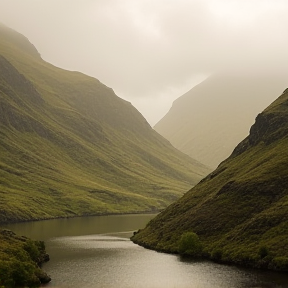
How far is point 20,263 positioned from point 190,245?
6353cm

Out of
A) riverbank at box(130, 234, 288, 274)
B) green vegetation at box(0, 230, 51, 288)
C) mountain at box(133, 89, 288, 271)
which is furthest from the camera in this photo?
mountain at box(133, 89, 288, 271)

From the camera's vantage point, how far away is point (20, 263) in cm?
11625

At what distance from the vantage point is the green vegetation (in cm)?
10875

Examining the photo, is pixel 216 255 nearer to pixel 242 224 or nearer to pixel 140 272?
pixel 242 224

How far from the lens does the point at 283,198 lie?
165 metres

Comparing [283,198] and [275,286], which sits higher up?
[283,198]

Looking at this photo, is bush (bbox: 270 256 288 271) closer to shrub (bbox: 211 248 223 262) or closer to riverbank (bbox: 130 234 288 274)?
riverbank (bbox: 130 234 288 274)

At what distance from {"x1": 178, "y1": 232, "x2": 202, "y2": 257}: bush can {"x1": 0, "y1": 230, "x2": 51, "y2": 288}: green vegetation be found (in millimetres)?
45857

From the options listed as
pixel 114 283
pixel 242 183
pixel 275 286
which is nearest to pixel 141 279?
pixel 114 283

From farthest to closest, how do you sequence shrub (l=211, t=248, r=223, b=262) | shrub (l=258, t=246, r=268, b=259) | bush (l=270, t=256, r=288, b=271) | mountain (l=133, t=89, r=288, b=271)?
shrub (l=211, t=248, r=223, b=262), mountain (l=133, t=89, r=288, b=271), shrub (l=258, t=246, r=268, b=259), bush (l=270, t=256, r=288, b=271)

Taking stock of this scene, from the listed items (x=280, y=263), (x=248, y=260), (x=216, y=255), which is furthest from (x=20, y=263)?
(x=280, y=263)

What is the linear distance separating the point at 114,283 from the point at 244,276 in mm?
33933

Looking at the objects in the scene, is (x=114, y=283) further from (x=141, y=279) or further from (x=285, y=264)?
(x=285, y=264)

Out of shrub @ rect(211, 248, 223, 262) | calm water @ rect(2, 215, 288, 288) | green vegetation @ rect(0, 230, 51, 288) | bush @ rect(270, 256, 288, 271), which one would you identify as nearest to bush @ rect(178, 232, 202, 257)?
calm water @ rect(2, 215, 288, 288)
